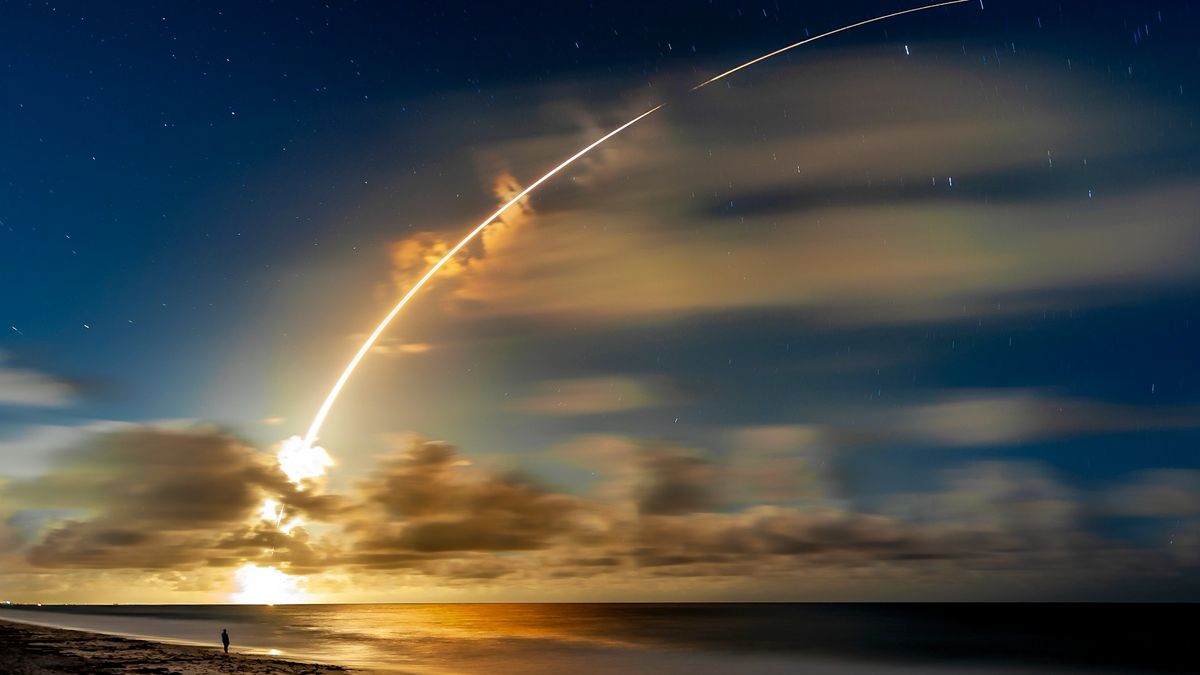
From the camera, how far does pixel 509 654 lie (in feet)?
287

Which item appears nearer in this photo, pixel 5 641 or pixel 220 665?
pixel 220 665

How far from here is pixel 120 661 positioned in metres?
53.2

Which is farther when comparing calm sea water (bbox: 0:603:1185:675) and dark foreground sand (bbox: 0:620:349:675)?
calm sea water (bbox: 0:603:1185:675)

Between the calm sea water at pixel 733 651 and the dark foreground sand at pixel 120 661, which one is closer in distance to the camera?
the dark foreground sand at pixel 120 661

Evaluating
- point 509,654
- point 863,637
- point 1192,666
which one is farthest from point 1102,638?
point 509,654

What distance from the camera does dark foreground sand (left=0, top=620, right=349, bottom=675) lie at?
155ft

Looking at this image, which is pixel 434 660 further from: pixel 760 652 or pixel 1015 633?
pixel 1015 633

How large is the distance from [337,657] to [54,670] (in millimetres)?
32422

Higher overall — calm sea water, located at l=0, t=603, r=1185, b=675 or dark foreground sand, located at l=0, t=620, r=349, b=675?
dark foreground sand, located at l=0, t=620, r=349, b=675

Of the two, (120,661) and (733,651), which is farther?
(733,651)

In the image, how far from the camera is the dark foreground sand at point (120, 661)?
4712cm

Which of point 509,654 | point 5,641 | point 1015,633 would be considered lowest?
point 1015,633

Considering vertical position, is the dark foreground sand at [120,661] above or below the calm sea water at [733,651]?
above

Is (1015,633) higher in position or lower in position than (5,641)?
lower
